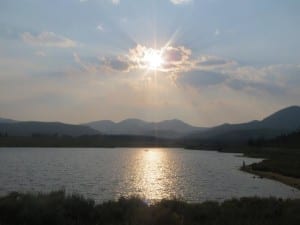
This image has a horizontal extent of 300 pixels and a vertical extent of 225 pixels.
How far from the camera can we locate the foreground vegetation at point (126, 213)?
17.5 meters

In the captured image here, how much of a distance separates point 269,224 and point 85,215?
26.2ft

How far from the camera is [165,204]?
21578 millimetres

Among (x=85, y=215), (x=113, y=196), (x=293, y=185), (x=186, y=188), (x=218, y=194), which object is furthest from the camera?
(x=293, y=185)

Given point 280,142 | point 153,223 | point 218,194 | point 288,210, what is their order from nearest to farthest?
point 153,223, point 288,210, point 218,194, point 280,142

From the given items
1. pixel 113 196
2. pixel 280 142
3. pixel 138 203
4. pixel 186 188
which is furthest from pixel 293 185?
pixel 280 142

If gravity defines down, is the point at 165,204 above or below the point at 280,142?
below

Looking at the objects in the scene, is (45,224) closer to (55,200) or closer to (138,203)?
(55,200)

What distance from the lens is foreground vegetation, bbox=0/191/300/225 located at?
17500 mm

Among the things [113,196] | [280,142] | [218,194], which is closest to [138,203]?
[113,196]

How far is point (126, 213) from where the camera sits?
18.9 m

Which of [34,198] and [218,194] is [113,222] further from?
[218,194]

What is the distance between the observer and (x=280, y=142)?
172750mm

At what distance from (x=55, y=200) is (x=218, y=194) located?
22477 millimetres

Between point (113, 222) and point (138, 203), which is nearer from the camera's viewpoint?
point (113, 222)
